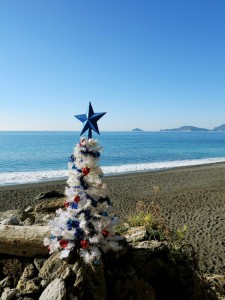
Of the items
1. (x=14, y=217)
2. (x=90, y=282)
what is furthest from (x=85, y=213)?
(x=14, y=217)

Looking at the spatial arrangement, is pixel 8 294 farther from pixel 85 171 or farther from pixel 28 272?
pixel 85 171

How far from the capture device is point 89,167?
23.1 ft

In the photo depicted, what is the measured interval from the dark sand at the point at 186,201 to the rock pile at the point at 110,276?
4.16 meters

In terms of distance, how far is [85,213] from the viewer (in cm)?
690

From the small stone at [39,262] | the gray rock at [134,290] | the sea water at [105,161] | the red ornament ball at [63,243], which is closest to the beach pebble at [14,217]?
the small stone at [39,262]

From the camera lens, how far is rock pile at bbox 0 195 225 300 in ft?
21.0

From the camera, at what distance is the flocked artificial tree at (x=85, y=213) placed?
6.86 metres

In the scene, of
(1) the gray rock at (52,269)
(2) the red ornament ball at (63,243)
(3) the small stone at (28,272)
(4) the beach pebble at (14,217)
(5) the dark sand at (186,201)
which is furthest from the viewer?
(5) the dark sand at (186,201)

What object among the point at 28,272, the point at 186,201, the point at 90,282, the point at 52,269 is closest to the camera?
the point at 90,282

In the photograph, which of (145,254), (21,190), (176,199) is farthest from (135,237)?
(21,190)

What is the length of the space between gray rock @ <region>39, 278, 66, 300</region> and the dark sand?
6.67 m

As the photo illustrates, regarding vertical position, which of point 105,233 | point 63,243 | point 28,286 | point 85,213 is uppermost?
point 85,213

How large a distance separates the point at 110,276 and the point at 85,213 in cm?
149

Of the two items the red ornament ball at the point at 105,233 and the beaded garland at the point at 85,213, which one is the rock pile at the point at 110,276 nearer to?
the beaded garland at the point at 85,213
